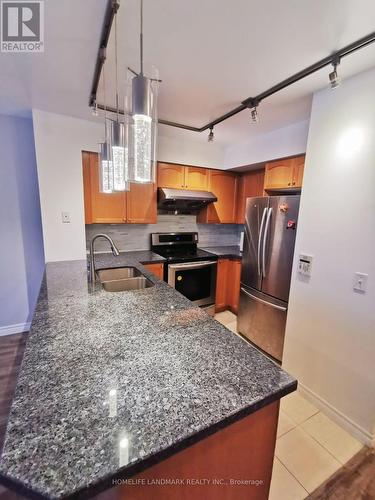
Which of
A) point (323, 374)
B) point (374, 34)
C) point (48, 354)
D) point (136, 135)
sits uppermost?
point (374, 34)

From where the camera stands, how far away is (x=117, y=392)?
714mm

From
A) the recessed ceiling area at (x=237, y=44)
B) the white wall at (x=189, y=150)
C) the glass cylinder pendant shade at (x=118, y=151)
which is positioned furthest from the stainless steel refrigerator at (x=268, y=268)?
the glass cylinder pendant shade at (x=118, y=151)

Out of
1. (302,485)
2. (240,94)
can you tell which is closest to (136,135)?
(240,94)

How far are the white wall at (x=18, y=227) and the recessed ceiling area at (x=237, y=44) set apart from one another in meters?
1.27

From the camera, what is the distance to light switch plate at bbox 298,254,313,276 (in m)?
1.86

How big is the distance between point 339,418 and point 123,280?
1955 millimetres

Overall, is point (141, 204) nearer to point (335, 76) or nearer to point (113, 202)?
point (113, 202)

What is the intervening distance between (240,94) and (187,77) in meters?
0.46

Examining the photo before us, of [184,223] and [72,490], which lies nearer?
[72,490]

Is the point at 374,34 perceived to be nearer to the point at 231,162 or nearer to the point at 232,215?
the point at 231,162

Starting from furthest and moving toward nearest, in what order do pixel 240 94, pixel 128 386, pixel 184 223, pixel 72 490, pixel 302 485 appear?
pixel 184 223, pixel 240 94, pixel 302 485, pixel 128 386, pixel 72 490

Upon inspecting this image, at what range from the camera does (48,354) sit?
897 mm

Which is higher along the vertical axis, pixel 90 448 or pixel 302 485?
pixel 90 448

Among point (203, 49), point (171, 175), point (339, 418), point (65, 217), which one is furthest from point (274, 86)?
point (339, 418)
